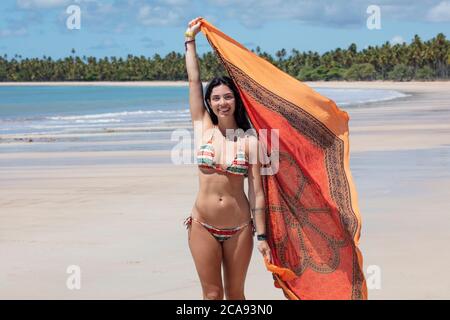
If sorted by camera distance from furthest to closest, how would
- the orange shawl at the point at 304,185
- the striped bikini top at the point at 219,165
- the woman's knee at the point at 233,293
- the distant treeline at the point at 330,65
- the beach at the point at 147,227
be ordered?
the distant treeline at the point at 330,65, the beach at the point at 147,227, the orange shawl at the point at 304,185, the woman's knee at the point at 233,293, the striped bikini top at the point at 219,165

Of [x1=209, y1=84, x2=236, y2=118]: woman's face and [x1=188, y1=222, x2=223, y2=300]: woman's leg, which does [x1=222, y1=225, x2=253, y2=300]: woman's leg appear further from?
[x1=209, y1=84, x2=236, y2=118]: woman's face

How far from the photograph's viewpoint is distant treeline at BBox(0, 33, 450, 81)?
387 ft

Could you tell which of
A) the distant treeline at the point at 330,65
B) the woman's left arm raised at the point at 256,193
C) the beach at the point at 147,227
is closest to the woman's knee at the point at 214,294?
the woman's left arm raised at the point at 256,193

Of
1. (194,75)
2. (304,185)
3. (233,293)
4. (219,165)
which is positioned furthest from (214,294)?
(194,75)

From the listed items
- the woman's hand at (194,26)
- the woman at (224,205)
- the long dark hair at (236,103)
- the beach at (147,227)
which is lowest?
the beach at (147,227)

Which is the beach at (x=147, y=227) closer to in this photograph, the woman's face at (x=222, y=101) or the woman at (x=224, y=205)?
the woman at (x=224, y=205)

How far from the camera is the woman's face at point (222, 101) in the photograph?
5.26 m

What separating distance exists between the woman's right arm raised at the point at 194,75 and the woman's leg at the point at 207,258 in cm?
66

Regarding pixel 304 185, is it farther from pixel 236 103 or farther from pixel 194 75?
pixel 194 75

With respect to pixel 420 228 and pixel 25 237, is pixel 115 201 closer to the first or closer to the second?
pixel 25 237

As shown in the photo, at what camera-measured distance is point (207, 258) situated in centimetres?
521

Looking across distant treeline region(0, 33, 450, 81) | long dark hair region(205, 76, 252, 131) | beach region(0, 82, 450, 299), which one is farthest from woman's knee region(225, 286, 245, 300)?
distant treeline region(0, 33, 450, 81)

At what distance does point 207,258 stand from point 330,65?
137332mm
